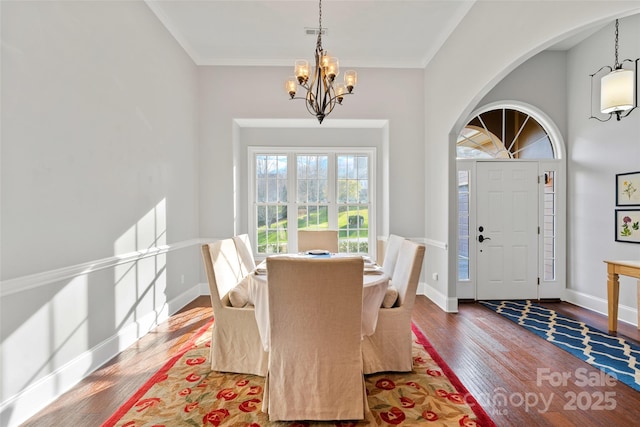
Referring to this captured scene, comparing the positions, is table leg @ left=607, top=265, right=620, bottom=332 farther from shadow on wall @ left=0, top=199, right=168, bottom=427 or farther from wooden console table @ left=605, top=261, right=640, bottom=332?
shadow on wall @ left=0, top=199, right=168, bottom=427

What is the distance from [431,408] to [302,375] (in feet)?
2.91

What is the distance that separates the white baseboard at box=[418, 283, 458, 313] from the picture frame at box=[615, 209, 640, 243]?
1.99 metres

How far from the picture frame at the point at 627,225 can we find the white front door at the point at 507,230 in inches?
33.9

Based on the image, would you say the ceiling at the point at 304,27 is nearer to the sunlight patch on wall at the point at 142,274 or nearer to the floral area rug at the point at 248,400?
the sunlight patch on wall at the point at 142,274

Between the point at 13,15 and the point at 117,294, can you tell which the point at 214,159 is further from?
the point at 13,15

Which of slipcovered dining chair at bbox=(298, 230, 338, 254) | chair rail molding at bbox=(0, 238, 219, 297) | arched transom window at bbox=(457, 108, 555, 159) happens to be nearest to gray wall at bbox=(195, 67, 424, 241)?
arched transom window at bbox=(457, 108, 555, 159)

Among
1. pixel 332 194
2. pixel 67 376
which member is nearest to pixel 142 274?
pixel 67 376

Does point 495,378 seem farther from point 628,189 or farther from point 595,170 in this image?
point 595,170

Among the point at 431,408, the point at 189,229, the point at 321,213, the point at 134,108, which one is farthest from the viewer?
the point at 321,213

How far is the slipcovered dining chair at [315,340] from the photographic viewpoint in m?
1.62

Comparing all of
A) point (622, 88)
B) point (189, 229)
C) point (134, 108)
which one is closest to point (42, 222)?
point (134, 108)

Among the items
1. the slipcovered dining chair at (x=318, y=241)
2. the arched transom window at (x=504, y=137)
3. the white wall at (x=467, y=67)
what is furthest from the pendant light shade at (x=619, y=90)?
the slipcovered dining chair at (x=318, y=241)

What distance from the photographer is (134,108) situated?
299 cm

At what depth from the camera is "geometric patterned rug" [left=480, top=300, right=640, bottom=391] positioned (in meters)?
2.43
